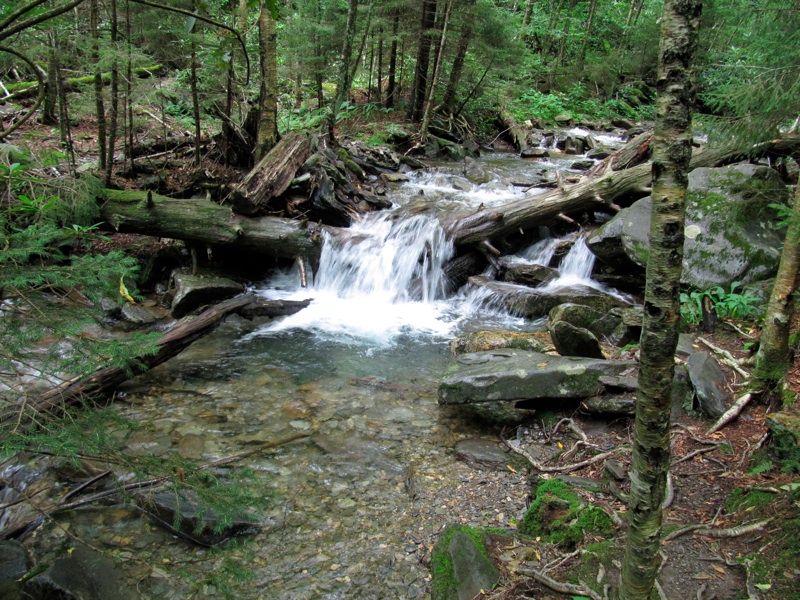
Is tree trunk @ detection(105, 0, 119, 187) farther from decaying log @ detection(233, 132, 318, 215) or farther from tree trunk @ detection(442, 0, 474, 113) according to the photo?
tree trunk @ detection(442, 0, 474, 113)

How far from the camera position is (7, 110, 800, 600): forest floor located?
2.74 meters

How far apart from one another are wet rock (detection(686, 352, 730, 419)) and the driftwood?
4898 millimetres

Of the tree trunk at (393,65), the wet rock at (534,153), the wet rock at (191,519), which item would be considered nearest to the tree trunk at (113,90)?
the wet rock at (191,519)

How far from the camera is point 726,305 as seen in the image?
6625 mm

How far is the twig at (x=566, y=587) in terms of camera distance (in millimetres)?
2770

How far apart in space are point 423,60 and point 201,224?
1246cm

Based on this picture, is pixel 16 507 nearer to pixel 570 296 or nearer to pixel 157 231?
pixel 157 231

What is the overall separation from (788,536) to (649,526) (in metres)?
1.22

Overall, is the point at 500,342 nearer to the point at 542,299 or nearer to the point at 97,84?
the point at 542,299

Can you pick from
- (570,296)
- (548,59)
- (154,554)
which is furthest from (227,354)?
(548,59)

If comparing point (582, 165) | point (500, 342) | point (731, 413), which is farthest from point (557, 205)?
point (582, 165)

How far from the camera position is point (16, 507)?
3.96 meters

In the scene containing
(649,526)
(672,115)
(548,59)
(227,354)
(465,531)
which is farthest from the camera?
(548,59)

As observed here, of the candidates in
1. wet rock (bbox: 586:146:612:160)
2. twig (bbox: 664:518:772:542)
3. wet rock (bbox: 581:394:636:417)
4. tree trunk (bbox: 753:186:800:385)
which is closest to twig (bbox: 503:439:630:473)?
wet rock (bbox: 581:394:636:417)
